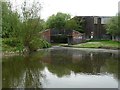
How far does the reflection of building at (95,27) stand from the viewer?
84.4m

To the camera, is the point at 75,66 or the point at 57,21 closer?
the point at 75,66

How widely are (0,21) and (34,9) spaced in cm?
1025

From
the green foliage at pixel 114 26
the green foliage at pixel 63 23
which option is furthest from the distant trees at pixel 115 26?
the green foliage at pixel 63 23

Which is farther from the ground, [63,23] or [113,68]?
[63,23]

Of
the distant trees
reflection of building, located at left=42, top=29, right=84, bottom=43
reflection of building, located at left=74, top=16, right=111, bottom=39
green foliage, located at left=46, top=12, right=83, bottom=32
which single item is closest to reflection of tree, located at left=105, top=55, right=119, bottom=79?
the distant trees

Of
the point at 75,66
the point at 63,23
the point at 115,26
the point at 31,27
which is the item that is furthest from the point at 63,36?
the point at 75,66

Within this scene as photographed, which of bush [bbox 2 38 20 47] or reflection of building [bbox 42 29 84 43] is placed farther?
reflection of building [bbox 42 29 84 43]

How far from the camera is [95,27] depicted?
84812 mm

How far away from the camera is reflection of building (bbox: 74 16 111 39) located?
277 feet

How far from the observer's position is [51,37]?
3191 inches

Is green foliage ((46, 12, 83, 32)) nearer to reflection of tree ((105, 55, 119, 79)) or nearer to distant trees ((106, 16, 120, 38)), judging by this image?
distant trees ((106, 16, 120, 38))

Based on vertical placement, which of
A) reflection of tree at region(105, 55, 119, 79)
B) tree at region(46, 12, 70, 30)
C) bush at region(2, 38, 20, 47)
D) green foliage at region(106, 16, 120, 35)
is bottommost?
reflection of tree at region(105, 55, 119, 79)

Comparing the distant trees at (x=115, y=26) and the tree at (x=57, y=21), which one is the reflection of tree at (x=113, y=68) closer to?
the distant trees at (x=115, y=26)

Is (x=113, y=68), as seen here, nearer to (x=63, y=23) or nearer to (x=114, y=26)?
(x=114, y=26)
